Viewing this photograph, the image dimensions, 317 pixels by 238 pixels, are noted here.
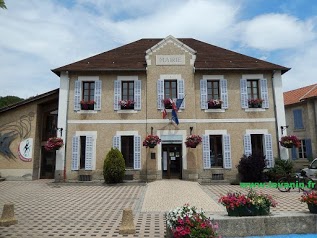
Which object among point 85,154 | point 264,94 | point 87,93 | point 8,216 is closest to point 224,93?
point 264,94

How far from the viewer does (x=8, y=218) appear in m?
6.89

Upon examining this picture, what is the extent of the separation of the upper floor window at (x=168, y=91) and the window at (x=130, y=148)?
2459 millimetres

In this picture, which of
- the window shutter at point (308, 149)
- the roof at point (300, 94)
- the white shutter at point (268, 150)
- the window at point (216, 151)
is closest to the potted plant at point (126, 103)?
the window at point (216, 151)

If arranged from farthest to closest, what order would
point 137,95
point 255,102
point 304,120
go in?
point 304,120 → point 137,95 → point 255,102

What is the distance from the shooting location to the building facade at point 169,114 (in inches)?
602

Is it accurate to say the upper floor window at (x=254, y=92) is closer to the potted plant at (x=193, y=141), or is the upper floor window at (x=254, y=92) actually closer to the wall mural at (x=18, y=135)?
the potted plant at (x=193, y=141)

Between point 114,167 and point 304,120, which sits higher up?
point 304,120

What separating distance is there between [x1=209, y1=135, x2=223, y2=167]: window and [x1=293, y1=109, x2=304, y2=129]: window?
10870mm

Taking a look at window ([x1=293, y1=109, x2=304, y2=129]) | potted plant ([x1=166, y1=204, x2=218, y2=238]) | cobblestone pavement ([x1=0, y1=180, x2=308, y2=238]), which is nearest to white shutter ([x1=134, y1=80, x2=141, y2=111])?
cobblestone pavement ([x1=0, y1=180, x2=308, y2=238])

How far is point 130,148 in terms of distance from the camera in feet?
51.7

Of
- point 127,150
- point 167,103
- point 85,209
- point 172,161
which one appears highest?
point 167,103

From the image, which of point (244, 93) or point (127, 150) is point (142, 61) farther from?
point (244, 93)

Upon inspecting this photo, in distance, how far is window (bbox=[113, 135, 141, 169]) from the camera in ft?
50.2

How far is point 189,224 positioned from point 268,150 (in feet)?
39.3
